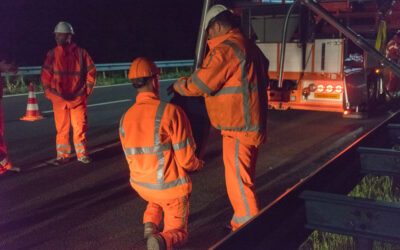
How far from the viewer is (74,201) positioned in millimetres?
5145

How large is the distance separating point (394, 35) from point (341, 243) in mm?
8869

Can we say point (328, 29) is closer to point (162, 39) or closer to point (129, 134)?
point (129, 134)

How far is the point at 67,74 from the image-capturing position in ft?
21.3

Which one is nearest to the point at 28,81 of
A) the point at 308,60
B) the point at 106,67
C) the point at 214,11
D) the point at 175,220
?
the point at 106,67

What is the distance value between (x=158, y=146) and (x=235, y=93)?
2.75 ft

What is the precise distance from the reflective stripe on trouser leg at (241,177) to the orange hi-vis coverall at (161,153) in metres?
0.46

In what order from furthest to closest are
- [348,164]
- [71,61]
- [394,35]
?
[394,35], [71,61], [348,164]

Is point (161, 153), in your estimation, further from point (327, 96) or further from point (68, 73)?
point (327, 96)

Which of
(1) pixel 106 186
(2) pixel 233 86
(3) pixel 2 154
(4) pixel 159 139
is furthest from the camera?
(3) pixel 2 154

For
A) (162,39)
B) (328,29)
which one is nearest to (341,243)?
(328,29)

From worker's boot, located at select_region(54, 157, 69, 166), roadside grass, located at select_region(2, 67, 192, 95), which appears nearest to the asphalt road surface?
worker's boot, located at select_region(54, 157, 69, 166)

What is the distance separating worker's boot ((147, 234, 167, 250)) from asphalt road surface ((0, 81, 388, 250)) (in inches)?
26.1

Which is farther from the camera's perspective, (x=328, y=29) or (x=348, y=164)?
(x=328, y=29)

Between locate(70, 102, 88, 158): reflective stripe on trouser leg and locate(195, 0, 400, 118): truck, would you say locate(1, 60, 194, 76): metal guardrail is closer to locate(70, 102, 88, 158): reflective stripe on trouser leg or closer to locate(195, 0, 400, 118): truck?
locate(195, 0, 400, 118): truck
